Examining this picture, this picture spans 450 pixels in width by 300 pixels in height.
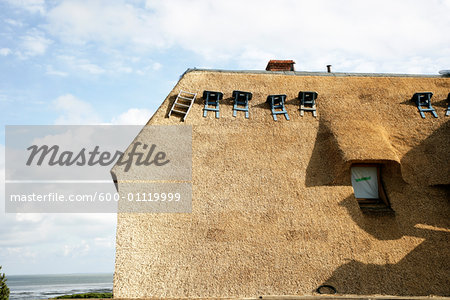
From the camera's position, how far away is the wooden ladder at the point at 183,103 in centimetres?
1226

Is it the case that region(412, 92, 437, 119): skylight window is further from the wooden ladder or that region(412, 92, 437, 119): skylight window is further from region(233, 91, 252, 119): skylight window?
the wooden ladder

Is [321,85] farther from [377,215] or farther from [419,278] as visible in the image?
[419,278]

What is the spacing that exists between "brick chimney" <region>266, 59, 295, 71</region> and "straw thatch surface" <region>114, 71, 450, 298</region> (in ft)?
8.95

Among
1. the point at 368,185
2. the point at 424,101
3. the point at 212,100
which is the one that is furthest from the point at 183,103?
the point at 424,101

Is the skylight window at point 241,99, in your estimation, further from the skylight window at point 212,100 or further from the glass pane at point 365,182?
the glass pane at point 365,182

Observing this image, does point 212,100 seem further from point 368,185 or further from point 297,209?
point 368,185

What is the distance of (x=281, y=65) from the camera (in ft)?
52.7

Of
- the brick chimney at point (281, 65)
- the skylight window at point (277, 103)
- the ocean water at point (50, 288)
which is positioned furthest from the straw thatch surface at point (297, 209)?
the ocean water at point (50, 288)

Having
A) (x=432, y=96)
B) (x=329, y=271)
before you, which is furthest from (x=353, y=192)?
(x=432, y=96)

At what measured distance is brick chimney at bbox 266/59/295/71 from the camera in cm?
1602

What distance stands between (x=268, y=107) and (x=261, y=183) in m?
3.08

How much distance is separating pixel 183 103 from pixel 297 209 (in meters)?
5.25

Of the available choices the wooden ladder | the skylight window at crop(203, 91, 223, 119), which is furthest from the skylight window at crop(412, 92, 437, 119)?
the wooden ladder

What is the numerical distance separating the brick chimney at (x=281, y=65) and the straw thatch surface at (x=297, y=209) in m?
2.73
